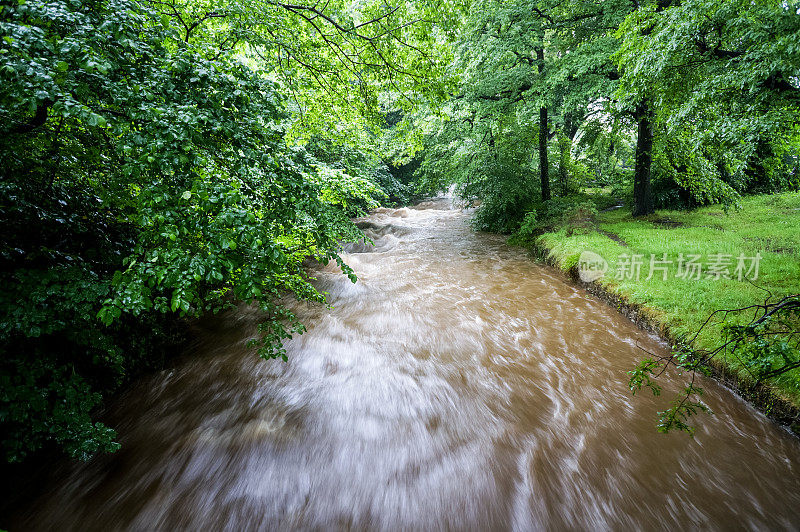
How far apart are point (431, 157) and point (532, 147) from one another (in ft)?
12.8

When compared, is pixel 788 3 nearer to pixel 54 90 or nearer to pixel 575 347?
pixel 575 347

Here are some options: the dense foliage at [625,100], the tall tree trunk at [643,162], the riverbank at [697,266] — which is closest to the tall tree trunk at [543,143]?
the dense foliage at [625,100]

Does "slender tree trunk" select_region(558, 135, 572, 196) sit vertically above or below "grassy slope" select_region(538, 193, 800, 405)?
above

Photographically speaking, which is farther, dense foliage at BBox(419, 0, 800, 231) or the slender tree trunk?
the slender tree trunk

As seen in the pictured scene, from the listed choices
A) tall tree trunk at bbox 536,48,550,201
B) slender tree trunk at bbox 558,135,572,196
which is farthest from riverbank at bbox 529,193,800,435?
slender tree trunk at bbox 558,135,572,196

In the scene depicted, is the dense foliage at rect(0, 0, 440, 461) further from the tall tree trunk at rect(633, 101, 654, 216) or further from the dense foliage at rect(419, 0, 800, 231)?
the tall tree trunk at rect(633, 101, 654, 216)

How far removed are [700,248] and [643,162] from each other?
173 inches

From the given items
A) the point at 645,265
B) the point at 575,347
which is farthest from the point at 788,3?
the point at 575,347

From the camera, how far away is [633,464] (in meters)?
2.87

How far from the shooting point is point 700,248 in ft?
21.3

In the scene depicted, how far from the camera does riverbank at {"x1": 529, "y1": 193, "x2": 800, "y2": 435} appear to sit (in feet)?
11.8

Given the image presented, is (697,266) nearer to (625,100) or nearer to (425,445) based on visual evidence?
(625,100)

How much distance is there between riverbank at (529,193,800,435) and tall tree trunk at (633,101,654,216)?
21.5 inches

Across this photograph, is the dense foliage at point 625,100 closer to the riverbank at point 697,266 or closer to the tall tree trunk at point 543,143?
the tall tree trunk at point 543,143
